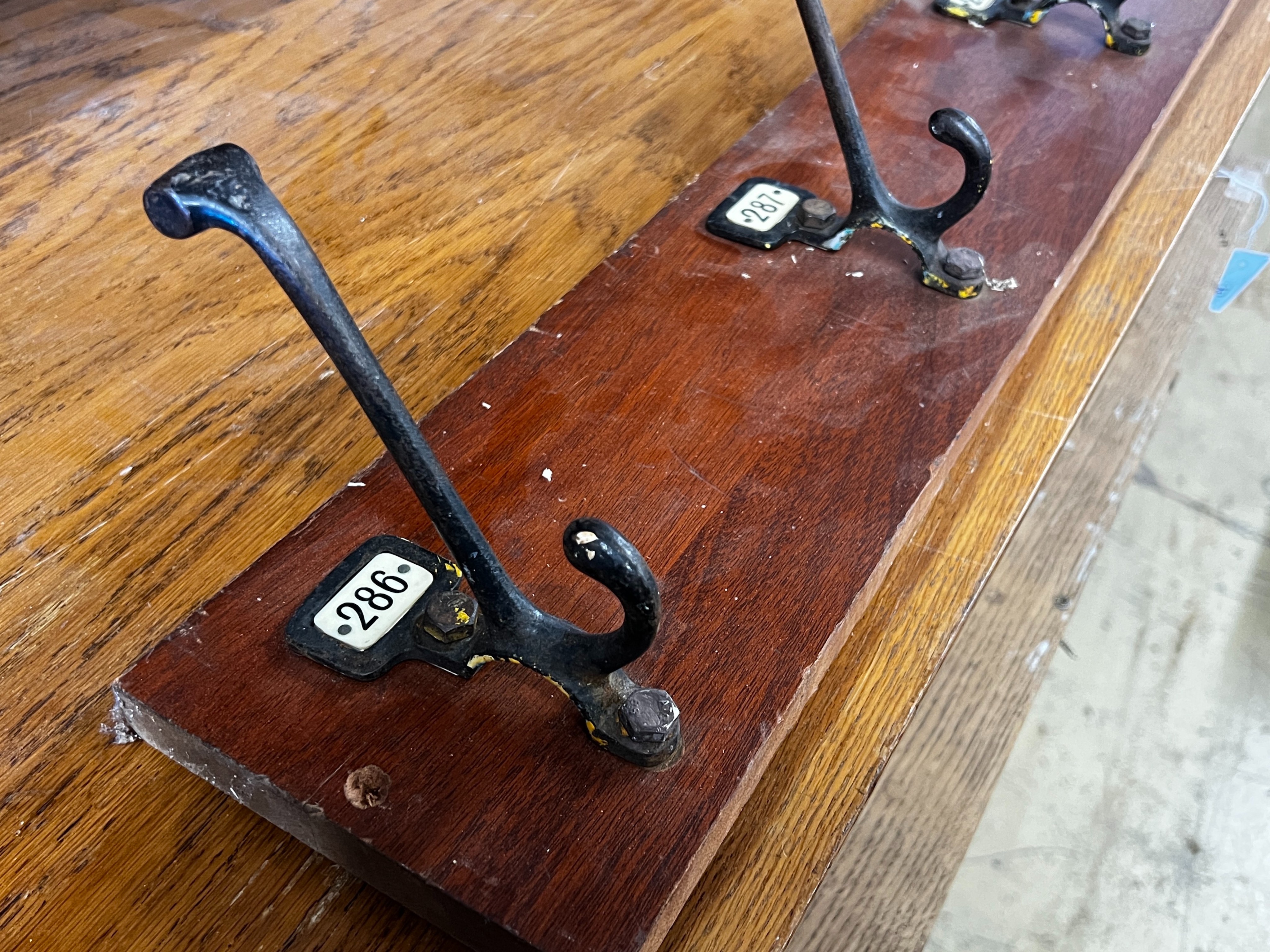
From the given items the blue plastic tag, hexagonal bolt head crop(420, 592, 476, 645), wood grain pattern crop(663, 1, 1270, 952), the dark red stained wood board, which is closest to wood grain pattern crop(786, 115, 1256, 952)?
wood grain pattern crop(663, 1, 1270, 952)

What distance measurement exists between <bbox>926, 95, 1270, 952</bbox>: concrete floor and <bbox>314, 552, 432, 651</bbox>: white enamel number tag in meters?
1.02

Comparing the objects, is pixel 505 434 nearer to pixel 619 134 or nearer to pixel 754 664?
pixel 754 664

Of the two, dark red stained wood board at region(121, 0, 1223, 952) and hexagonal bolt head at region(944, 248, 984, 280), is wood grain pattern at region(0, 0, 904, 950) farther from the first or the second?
hexagonal bolt head at region(944, 248, 984, 280)

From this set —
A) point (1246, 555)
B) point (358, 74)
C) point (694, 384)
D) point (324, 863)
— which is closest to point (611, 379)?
point (694, 384)

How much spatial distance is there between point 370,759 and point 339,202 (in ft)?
1.70

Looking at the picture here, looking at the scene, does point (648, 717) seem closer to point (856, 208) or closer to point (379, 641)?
point (379, 641)

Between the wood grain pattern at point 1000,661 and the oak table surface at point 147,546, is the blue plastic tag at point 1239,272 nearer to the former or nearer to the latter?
the wood grain pattern at point 1000,661

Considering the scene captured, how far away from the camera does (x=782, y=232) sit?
87cm

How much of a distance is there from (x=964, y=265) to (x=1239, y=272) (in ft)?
3.13

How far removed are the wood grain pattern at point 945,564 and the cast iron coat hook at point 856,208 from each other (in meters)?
0.09

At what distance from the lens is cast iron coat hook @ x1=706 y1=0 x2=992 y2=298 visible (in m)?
0.79

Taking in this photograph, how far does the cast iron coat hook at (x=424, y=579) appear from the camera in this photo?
429 millimetres

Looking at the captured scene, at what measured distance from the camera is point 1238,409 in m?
1.93

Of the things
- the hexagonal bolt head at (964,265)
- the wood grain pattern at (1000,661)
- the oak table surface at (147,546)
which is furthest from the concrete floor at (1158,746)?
the oak table surface at (147,546)
